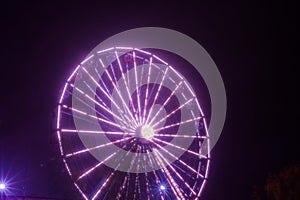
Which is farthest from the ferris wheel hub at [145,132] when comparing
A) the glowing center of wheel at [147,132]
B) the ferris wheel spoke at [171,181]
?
the ferris wheel spoke at [171,181]

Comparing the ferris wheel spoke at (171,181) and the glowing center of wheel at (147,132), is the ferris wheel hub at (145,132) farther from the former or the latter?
the ferris wheel spoke at (171,181)

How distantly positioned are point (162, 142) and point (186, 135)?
96 centimetres

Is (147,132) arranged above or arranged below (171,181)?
above

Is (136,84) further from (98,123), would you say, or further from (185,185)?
(185,185)

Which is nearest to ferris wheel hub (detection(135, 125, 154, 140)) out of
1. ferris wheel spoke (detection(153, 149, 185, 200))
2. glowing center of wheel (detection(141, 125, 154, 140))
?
glowing center of wheel (detection(141, 125, 154, 140))

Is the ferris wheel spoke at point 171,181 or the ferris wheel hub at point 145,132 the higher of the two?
the ferris wheel hub at point 145,132

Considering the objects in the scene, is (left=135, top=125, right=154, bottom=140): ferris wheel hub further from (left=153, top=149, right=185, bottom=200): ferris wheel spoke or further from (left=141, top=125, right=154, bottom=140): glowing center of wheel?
(left=153, top=149, right=185, bottom=200): ferris wheel spoke

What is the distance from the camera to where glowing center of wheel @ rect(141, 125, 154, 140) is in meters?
12.1

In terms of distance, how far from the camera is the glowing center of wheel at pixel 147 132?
12.1 metres

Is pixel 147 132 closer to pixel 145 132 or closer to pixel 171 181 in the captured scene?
pixel 145 132

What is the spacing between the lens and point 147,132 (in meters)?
12.2

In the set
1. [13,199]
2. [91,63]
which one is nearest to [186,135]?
[91,63]

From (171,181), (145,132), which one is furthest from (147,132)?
(171,181)

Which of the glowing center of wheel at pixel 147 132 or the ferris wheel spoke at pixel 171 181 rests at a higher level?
the glowing center of wheel at pixel 147 132
